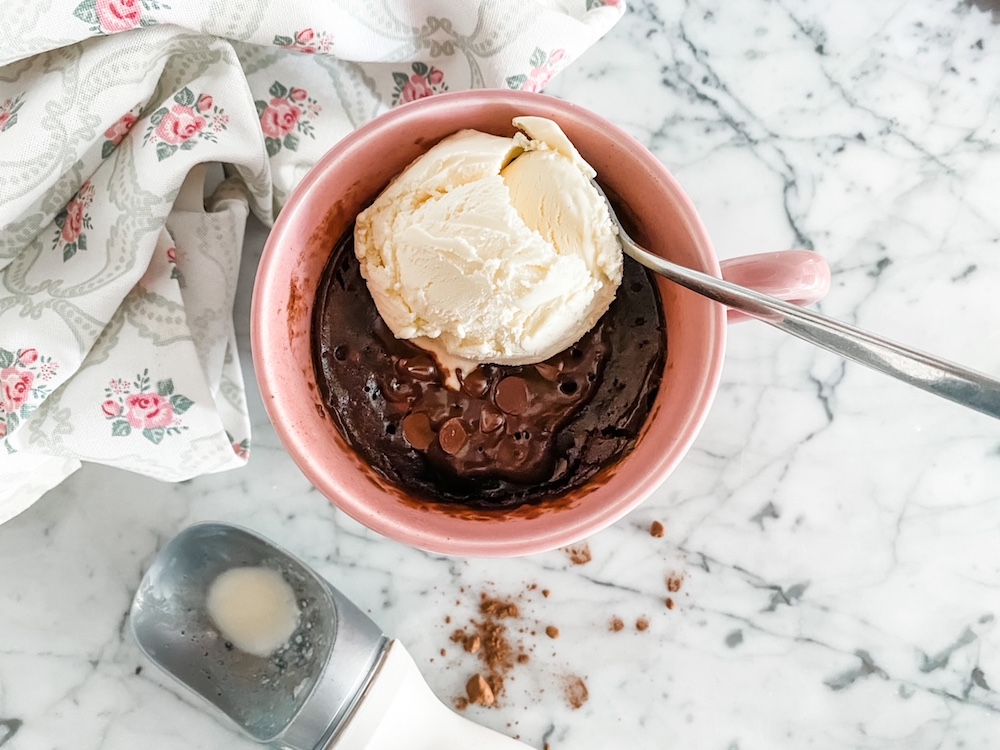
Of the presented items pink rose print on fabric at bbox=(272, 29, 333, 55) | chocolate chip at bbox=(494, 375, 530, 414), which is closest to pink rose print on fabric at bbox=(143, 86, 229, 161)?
pink rose print on fabric at bbox=(272, 29, 333, 55)

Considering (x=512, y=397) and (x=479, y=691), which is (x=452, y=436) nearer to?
(x=512, y=397)

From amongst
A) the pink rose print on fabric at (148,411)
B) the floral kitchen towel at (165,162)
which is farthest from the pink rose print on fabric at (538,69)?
the pink rose print on fabric at (148,411)

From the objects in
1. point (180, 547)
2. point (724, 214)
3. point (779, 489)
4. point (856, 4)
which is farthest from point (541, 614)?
point (856, 4)

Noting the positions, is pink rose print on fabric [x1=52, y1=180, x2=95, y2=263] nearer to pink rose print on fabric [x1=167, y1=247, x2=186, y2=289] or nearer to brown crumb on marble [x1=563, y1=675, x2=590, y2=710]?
pink rose print on fabric [x1=167, y1=247, x2=186, y2=289]

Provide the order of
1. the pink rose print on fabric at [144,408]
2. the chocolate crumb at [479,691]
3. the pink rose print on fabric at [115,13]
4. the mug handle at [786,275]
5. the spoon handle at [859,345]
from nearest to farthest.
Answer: the spoon handle at [859,345] → the mug handle at [786,275] → the pink rose print on fabric at [115,13] → the pink rose print on fabric at [144,408] → the chocolate crumb at [479,691]

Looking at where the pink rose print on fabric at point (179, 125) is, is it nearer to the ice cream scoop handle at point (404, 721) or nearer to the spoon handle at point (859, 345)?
the spoon handle at point (859, 345)

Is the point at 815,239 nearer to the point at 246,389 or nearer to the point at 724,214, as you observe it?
the point at 724,214
